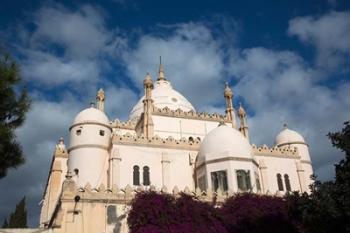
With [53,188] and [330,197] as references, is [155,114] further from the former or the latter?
[330,197]

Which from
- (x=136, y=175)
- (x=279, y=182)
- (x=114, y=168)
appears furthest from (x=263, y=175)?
(x=114, y=168)

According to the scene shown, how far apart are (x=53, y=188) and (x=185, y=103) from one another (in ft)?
61.2

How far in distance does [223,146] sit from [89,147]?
12955 millimetres

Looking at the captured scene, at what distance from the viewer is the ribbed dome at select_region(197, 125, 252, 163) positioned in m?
37.0

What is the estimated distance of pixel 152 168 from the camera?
39.8 meters

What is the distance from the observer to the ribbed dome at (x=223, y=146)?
37.0 m

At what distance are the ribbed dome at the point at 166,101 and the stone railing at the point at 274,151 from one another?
33.1ft

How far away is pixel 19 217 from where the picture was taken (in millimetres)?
49688

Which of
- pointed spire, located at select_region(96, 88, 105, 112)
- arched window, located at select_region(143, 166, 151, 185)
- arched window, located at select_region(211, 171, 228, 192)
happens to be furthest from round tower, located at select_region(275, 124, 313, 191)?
pointed spire, located at select_region(96, 88, 105, 112)

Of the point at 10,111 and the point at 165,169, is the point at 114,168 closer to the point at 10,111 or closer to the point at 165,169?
the point at 165,169

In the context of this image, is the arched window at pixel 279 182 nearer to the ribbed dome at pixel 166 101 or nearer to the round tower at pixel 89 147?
the ribbed dome at pixel 166 101

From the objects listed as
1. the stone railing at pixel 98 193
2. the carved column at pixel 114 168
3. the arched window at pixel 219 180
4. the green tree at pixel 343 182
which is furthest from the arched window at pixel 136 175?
the green tree at pixel 343 182

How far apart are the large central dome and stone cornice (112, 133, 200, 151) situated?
307 inches

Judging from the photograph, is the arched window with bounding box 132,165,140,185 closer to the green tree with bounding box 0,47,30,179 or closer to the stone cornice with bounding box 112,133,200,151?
the stone cornice with bounding box 112,133,200,151
